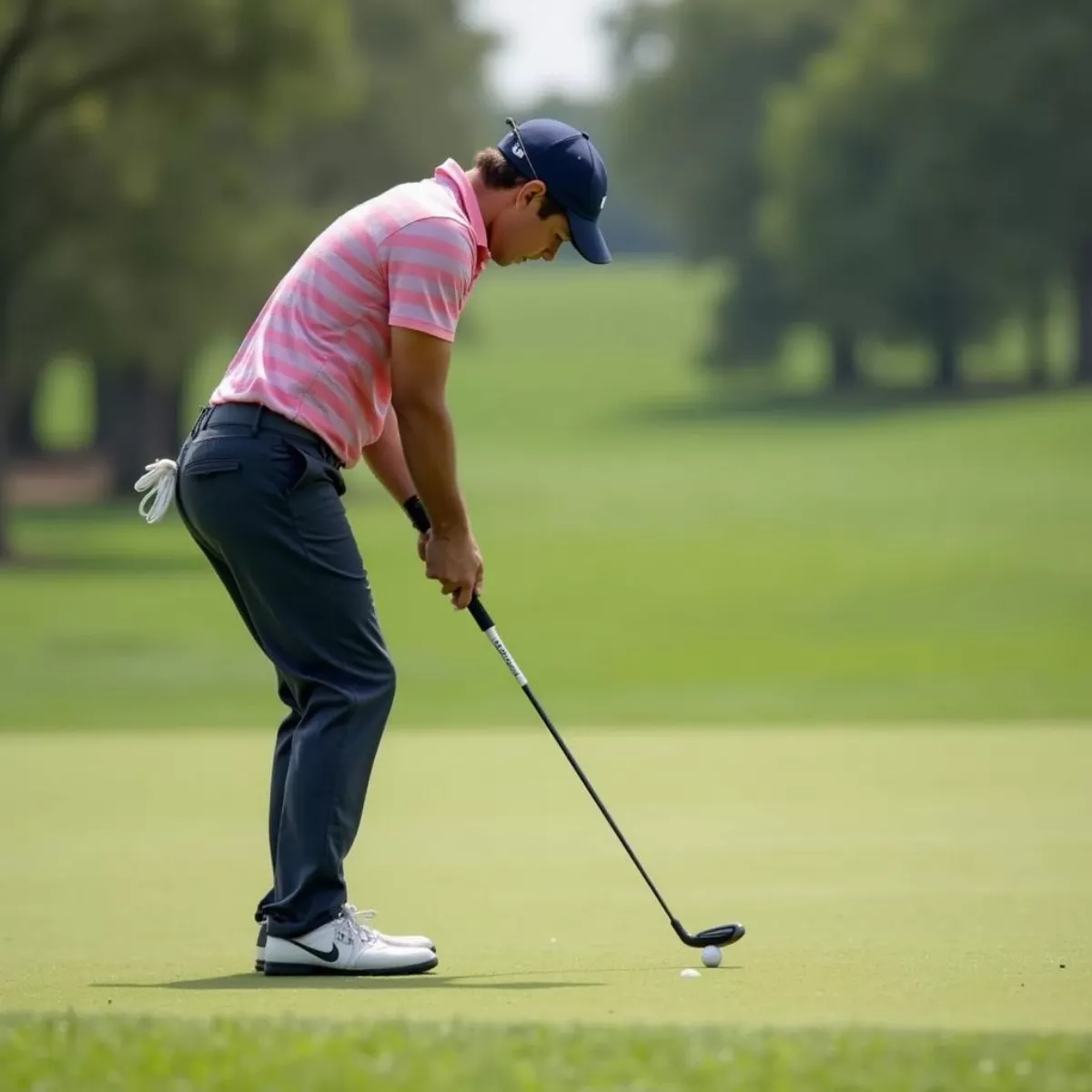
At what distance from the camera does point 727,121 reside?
5947 centimetres

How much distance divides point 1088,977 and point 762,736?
187 inches

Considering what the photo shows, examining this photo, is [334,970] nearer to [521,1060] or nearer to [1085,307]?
[521,1060]

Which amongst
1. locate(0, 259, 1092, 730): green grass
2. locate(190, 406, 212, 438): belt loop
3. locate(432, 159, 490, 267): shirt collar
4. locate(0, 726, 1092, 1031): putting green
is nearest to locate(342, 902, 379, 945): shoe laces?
locate(0, 726, 1092, 1031): putting green

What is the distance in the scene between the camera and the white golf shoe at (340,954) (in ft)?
15.5

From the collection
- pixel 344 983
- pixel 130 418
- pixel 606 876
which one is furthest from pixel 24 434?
pixel 344 983

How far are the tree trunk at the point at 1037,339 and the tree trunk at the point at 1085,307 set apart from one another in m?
0.96

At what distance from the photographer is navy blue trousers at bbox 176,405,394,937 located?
474 cm

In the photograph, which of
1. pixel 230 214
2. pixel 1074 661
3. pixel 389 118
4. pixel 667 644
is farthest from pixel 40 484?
pixel 1074 661

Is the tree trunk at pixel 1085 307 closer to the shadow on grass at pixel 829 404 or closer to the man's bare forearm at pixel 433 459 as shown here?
the shadow on grass at pixel 829 404

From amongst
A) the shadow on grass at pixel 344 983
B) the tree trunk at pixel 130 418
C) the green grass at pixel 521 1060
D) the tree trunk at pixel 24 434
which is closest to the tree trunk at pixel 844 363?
the tree trunk at pixel 24 434

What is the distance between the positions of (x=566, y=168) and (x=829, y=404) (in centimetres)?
4470

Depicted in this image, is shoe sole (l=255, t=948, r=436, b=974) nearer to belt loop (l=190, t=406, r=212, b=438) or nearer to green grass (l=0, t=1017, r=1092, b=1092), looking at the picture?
green grass (l=0, t=1017, r=1092, b=1092)

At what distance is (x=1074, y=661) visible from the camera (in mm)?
14273

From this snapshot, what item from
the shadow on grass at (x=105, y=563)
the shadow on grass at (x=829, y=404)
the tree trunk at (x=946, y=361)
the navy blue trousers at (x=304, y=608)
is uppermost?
the navy blue trousers at (x=304, y=608)
